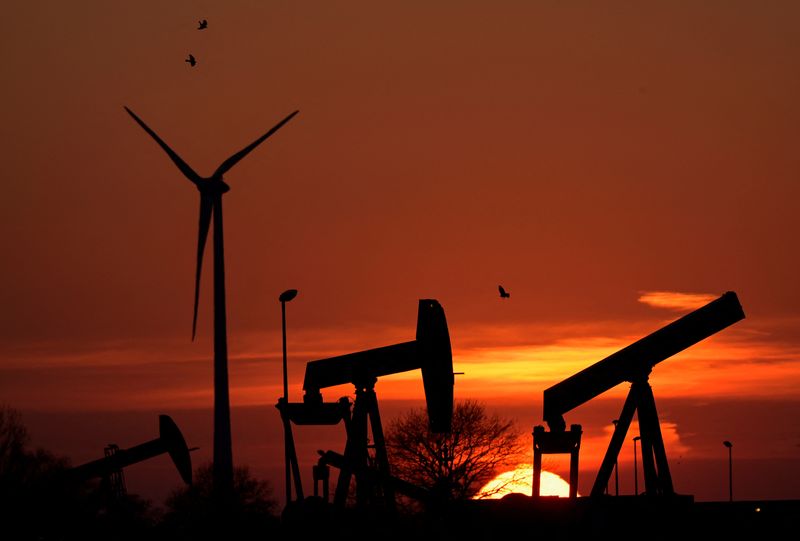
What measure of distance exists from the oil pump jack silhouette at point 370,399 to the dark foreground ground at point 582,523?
96 centimetres

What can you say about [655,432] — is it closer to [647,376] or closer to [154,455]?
[647,376]

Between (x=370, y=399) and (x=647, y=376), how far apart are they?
670 cm

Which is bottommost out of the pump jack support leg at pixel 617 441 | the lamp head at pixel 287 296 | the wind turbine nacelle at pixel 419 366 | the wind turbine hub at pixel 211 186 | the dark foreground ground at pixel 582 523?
the dark foreground ground at pixel 582 523

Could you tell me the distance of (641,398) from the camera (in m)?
31.1

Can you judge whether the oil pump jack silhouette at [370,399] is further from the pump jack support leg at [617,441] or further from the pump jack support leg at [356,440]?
the pump jack support leg at [617,441]

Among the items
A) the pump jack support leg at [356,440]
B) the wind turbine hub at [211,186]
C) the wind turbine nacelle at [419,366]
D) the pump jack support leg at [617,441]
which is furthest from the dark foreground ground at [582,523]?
the wind turbine hub at [211,186]

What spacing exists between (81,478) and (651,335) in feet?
41.8

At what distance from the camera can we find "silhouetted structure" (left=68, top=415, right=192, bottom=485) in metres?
28.9

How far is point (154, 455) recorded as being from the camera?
2959 centimetres

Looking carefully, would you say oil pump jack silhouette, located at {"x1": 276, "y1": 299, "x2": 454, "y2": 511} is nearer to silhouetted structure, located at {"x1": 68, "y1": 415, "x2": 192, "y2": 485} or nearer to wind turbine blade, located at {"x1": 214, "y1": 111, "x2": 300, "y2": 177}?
silhouetted structure, located at {"x1": 68, "y1": 415, "x2": 192, "y2": 485}

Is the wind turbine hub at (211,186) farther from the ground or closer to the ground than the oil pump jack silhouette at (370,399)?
farther from the ground

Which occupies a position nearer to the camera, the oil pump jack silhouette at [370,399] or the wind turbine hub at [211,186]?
the oil pump jack silhouette at [370,399]

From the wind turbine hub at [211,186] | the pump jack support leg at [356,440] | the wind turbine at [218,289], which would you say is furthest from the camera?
the wind turbine hub at [211,186]

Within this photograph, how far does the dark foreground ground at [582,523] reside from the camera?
98.7 feet
